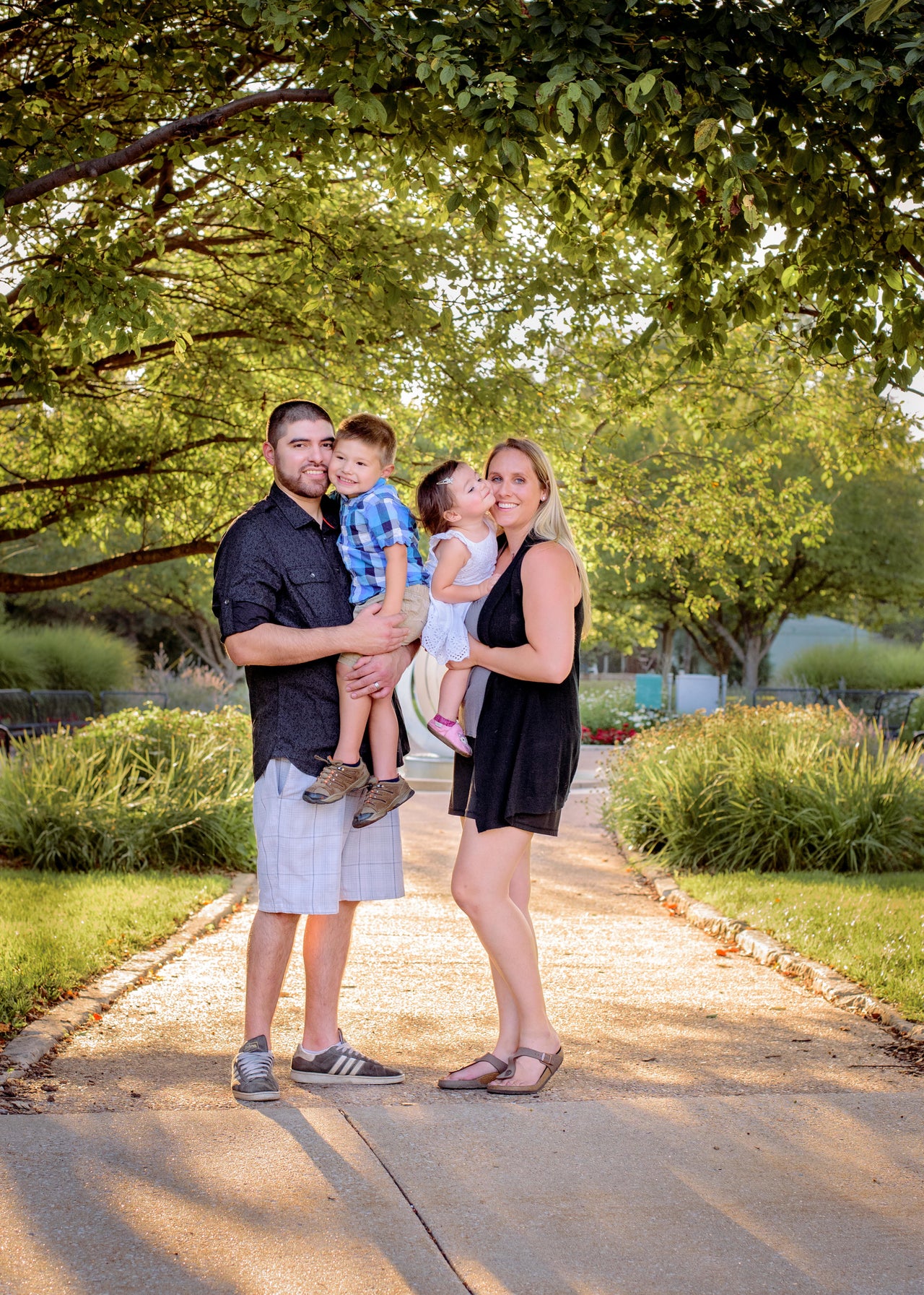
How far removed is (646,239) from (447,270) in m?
1.73

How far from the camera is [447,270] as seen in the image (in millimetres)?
8789

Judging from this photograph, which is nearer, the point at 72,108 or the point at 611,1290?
the point at 611,1290

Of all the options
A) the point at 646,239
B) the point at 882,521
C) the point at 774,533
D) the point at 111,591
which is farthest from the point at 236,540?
the point at 111,591

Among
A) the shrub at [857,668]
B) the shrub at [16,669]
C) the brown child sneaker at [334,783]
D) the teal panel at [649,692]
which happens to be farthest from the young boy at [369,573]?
the shrub at [857,668]

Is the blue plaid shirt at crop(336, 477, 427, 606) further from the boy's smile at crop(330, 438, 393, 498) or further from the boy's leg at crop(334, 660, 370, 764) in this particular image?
the boy's leg at crop(334, 660, 370, 764)

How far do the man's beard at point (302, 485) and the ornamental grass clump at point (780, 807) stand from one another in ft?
18.8

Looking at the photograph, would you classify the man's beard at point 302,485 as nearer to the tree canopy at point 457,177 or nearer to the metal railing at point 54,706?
A: the tree canopy at point 457,177

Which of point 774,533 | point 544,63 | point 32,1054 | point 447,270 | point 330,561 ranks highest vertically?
point 447,270

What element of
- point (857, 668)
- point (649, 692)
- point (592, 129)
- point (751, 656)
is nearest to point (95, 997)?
point (592, 129)

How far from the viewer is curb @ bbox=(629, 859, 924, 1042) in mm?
5277

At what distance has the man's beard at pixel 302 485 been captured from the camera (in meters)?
4.19

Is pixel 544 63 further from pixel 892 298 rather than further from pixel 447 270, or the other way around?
pixel 447 270

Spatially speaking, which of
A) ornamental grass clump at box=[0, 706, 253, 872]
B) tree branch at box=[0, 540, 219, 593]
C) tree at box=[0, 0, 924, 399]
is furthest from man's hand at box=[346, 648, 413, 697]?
tree branch at box=[0, 540, 219, 593]

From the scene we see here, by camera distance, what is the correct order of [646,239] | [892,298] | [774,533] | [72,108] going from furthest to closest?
[774,533] < [646,239] < [72,108] < [892,298]
